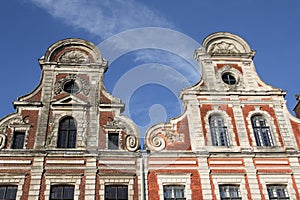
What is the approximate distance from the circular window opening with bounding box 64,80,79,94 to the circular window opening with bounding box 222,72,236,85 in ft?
27.5

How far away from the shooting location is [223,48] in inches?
872

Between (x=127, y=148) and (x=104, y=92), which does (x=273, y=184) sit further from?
(x=104, y=92)

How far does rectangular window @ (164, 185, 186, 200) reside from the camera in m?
16.4

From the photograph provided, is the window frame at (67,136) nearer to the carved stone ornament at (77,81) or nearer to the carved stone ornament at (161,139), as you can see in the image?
the carved stone ornament at (77,81)

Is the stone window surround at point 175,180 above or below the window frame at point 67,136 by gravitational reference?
below

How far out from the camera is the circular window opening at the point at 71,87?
19406 mm

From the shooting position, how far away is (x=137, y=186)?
16.4 metres

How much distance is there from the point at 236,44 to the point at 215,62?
221cm

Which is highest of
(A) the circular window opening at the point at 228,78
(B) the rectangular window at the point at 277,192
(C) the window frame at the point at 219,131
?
(A) the circular window opening at the point at 228,78

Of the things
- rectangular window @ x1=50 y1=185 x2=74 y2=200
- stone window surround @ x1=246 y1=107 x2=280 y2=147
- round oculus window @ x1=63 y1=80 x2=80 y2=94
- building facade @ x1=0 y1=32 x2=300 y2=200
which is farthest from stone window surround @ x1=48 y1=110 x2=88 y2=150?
stone window surround @ x1=246 y1=107 x2=280 y2=147

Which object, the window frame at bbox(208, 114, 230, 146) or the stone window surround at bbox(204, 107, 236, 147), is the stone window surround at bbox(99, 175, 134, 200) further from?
the window frame at bbox(208, 114, 230, 146)

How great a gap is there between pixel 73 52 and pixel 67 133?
17.5ft

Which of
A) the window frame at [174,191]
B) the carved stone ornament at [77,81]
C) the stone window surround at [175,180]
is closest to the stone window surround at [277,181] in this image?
the stone window surround at [175,180]

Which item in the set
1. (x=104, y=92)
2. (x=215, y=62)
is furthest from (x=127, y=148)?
(x=215, y=62)
